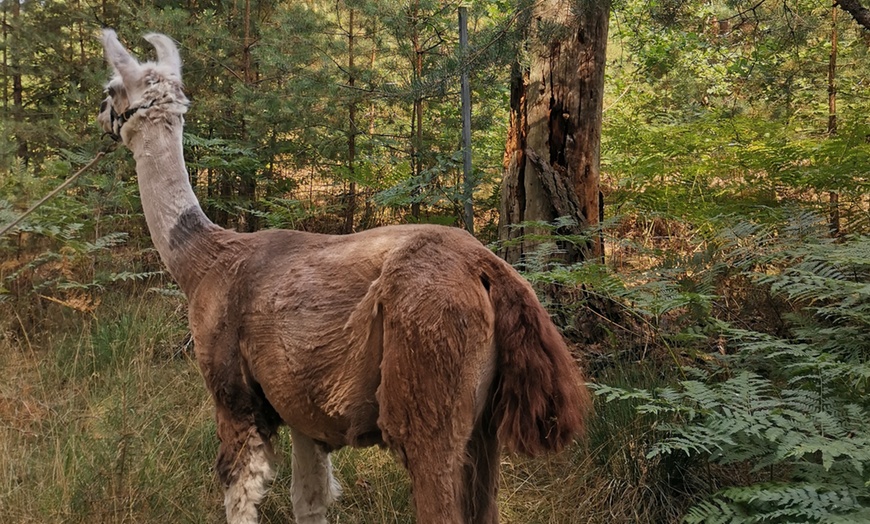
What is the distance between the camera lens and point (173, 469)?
12.5ft

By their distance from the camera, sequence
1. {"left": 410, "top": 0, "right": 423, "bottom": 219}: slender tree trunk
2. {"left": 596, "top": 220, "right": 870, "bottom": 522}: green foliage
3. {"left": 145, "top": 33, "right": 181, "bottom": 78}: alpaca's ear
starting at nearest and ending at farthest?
{"left": 596, "top": 220, "right": 870, "bottom": 522}: green foliage → {"left": 145, "top": 33, "right": 181, "bottom": 78}: alpaca's ear → {"left": 410, "top": 0, "right": 423, "bottom": 219}: slender tree trunk

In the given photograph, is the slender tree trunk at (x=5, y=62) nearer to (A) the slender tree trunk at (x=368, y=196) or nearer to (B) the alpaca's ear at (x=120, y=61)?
(A) the slender tree trunk at (x=368, y=196)

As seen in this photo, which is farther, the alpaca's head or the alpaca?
the alpaca's head

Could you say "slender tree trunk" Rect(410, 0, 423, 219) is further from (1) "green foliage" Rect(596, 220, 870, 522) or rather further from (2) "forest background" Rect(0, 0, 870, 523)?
(1) "green foliage" Rect(596, 220, 870, 522)

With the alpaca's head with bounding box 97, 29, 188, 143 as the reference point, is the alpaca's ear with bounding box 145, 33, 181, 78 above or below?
above

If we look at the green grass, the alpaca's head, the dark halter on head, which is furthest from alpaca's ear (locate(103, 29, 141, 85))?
the green grass

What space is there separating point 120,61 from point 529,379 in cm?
296

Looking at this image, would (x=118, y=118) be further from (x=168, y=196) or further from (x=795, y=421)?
(x=795, y=421)

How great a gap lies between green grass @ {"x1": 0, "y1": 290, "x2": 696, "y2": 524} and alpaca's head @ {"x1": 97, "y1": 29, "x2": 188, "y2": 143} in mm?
1773

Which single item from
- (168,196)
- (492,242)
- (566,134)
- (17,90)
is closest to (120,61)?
(168,196)

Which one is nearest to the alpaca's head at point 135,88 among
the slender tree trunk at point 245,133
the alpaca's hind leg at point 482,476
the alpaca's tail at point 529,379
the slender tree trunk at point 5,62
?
the alpaca's tail at point 529,379

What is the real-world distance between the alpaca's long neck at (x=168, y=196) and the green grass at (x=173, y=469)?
1101mm

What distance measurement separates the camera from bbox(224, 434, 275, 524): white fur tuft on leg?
282 cm

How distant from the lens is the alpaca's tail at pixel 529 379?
234cm
